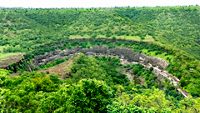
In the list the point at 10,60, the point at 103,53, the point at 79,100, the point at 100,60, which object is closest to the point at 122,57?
the point at 100,60

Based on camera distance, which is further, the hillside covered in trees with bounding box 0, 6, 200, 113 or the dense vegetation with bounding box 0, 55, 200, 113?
the hillside covered in trees with bounding box 0, 6, 200, 113

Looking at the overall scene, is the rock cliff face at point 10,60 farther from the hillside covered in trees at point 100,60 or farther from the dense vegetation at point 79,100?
the dense vegetation at point 79,100

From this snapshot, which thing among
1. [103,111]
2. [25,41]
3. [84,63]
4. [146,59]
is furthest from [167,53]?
[103,111]

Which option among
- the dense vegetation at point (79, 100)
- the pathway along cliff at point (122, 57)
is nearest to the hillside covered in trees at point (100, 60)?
the dense vegetation at point (79, 100)

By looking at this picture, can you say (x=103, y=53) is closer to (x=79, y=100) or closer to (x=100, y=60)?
(x=100, y=60)

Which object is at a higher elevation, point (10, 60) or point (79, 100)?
point (79, 100)

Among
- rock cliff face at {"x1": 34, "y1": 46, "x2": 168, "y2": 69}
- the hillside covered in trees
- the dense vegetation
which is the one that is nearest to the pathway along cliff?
rock cliff face at {"x1": 34, "y1": 46, "x2": 168, "y2": 69}

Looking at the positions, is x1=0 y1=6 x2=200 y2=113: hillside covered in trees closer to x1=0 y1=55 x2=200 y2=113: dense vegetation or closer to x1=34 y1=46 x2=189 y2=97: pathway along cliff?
x1=0 y1=55 x2=200 y2=113: dense vegetation

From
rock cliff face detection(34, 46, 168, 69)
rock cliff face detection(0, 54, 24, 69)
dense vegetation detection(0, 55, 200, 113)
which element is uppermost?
dense vegetation detection(0, 55, 200, 113)
